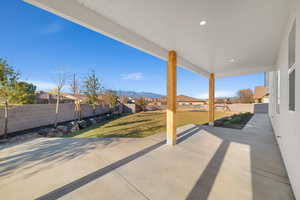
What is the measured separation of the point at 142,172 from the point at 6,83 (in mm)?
7368

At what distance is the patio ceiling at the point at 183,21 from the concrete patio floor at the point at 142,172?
2.74 meters

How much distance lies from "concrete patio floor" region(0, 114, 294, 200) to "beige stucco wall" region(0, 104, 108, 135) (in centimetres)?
374

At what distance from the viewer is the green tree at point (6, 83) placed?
4875 millimetres

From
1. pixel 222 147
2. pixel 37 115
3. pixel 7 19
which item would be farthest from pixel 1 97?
pixel 222 147

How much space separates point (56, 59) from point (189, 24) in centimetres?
985

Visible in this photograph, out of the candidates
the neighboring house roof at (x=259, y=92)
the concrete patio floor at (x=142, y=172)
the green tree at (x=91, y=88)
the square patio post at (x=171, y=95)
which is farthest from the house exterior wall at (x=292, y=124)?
the neighboring house roof at (x=259, y=92)

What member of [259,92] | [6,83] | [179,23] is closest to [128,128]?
[179,23]

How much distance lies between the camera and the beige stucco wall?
548cm

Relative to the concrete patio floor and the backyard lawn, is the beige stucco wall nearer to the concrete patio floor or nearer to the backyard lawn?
the backyard lawn

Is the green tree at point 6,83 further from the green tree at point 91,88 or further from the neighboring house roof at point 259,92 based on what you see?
the neighboring house roof at point 259,92

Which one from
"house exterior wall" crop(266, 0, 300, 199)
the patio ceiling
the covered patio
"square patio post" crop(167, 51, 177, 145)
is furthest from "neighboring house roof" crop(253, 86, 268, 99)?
"square patio post" crop(167, 51, 177, 145)

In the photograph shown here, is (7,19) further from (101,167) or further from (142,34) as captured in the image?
(101,167)

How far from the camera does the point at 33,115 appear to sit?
646cm

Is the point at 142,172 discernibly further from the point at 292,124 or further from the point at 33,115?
the point at 33,115
